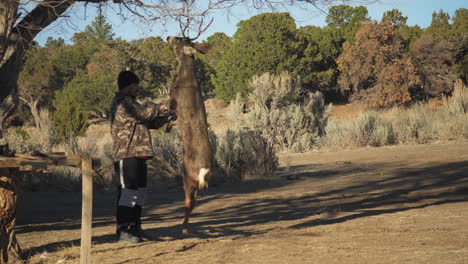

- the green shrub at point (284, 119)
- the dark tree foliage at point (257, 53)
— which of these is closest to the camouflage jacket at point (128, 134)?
the green shrub at point (284, 119)

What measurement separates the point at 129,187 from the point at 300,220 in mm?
2934

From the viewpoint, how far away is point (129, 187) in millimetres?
6168

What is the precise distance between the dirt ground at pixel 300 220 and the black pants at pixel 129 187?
1.01 ft

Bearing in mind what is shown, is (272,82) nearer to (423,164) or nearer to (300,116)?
(300,116)

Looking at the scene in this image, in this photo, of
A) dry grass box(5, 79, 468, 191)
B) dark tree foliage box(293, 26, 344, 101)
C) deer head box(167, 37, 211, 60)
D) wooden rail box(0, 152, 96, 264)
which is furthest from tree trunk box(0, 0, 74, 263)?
dark tree foliage box(293, 26, 344, 101)

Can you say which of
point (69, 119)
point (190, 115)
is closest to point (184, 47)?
point (190, 115)

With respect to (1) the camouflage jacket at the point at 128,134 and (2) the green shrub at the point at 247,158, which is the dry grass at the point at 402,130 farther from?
(1) the camouflage jacket at the point at 128,134

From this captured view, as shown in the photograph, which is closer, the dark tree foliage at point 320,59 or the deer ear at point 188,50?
the deer ear at point 188,50

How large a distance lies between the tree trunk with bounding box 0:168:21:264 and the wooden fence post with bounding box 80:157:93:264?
3.47 feet

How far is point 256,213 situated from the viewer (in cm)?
936

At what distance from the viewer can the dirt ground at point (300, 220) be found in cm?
559

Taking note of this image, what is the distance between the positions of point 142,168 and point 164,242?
2.80 ft

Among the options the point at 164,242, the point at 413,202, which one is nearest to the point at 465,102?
the point at 413,202

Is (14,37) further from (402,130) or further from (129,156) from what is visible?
(402,130)
